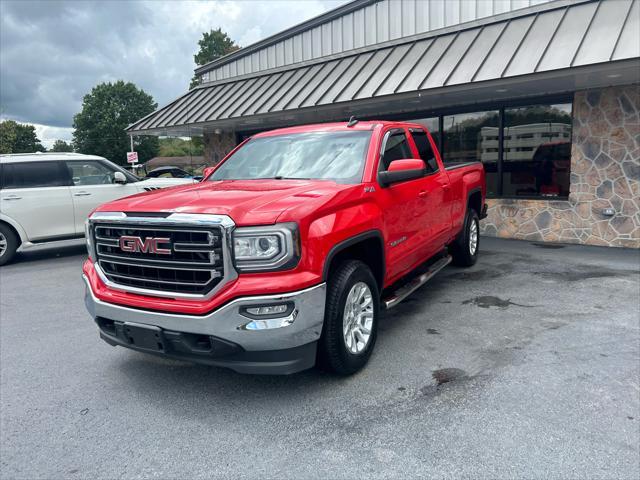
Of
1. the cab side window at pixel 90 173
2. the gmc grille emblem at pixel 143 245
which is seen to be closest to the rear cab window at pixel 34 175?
the cab side window at pixel 90 173

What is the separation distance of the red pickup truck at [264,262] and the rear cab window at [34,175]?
6.62m

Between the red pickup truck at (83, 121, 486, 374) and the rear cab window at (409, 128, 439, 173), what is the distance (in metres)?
1.09

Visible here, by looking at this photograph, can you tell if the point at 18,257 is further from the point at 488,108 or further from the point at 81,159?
the point at 488,108

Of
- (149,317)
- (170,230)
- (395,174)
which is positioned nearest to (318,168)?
(395,174)

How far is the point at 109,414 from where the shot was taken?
3.40 meters

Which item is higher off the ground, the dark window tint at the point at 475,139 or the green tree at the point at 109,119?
the green tree at the point at 109,119

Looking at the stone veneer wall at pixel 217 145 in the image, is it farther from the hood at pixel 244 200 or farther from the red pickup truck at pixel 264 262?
the hood at pixel 244 200

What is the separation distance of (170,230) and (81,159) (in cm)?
777

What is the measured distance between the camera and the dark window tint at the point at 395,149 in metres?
4.53

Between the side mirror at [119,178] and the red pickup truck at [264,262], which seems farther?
the side mirror at [119,178]

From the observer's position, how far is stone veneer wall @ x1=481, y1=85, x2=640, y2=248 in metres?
8.48

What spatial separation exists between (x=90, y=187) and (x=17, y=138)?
7714cm

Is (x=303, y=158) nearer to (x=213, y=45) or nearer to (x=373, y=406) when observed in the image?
(x=373, y=406)

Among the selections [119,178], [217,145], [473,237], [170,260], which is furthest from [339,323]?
[217,145]
